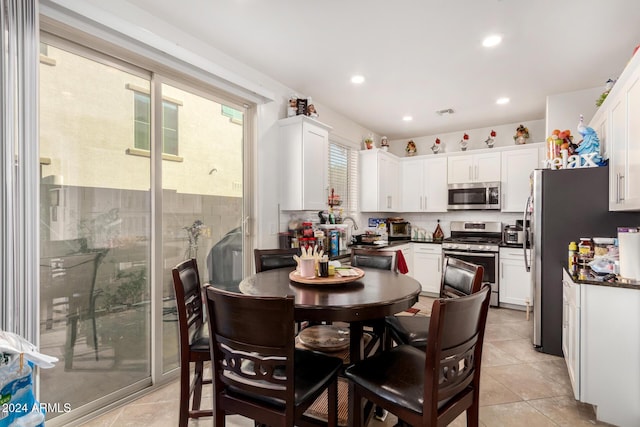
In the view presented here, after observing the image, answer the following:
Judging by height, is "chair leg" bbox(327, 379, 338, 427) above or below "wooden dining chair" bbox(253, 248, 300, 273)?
below

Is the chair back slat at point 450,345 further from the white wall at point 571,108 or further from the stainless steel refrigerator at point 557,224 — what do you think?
the white wall at point 571,108

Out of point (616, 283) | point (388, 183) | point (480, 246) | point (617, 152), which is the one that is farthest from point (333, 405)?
point (388, 183)

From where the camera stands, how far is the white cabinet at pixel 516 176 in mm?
4641

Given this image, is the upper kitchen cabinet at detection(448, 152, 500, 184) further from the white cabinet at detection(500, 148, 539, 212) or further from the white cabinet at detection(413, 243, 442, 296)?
the white cabinet at detection(413, 243, 442, 296)

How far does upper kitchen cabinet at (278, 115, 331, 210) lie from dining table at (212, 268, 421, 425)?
130 cm

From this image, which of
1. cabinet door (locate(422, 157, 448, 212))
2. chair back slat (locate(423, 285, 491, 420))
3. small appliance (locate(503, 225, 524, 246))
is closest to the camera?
chair back slat (locate(423, 285, 491, 420))

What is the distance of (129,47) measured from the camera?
220 centimetres

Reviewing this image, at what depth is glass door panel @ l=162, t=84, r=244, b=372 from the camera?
2.62 metres

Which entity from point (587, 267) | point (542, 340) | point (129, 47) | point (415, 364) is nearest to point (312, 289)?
point (415, 364)

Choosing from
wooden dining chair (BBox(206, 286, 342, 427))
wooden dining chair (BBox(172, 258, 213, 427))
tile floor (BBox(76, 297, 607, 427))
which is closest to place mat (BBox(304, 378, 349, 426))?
tile floor (BBox(76, 297, 607, 427))

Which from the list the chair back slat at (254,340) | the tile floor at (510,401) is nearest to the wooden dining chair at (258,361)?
the chair back slat at (254,340)

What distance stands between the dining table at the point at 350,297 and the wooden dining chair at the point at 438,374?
21 cm

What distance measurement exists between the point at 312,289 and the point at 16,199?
1.62m

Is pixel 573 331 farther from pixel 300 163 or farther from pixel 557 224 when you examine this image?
pixel 300 163
